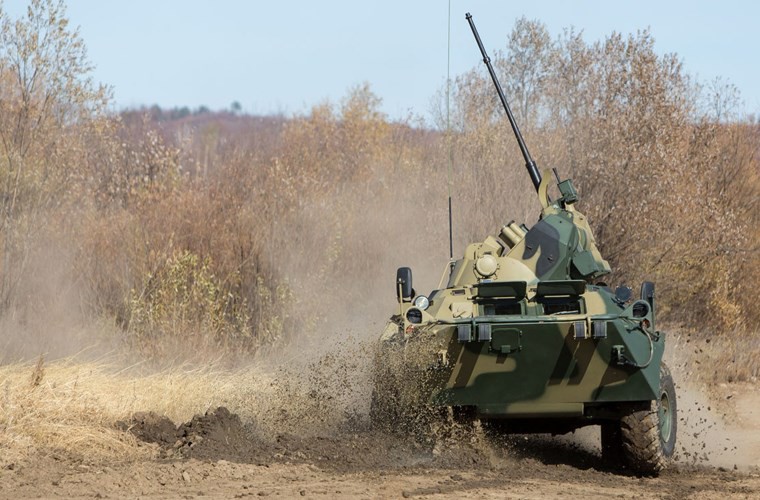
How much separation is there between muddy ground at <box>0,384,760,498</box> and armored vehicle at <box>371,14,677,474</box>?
0.30 metres

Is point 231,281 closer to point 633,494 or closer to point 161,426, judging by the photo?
point 161,426

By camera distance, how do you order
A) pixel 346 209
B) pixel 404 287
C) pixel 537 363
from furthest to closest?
pixel 346 209 < pixel 404 287 < pixel 537 363

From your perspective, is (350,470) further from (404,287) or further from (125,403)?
(125,403)

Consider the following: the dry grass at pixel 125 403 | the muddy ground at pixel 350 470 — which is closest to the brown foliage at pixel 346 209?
the dry grass at pixel 125 403

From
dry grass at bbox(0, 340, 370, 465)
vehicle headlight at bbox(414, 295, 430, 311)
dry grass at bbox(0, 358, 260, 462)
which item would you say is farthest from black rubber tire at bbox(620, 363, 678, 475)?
dry grass at bbox(0, 358, 260, 462)

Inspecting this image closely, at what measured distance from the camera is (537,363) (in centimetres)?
1048

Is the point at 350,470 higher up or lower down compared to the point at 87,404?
lower down

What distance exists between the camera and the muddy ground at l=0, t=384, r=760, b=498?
9.34m

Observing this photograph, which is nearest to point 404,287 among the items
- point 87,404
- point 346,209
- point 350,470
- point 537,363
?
point 537,363

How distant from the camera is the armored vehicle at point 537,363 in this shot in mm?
10391

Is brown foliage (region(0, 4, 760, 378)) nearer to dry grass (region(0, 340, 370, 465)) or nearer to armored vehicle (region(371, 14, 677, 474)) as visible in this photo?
dry grass (region(0, 340, 370, 465))

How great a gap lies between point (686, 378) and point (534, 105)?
7297 millimetres

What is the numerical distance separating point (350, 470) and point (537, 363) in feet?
5.40

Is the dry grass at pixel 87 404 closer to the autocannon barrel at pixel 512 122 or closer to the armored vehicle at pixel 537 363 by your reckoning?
the armored vehicle at pixel 537 363
